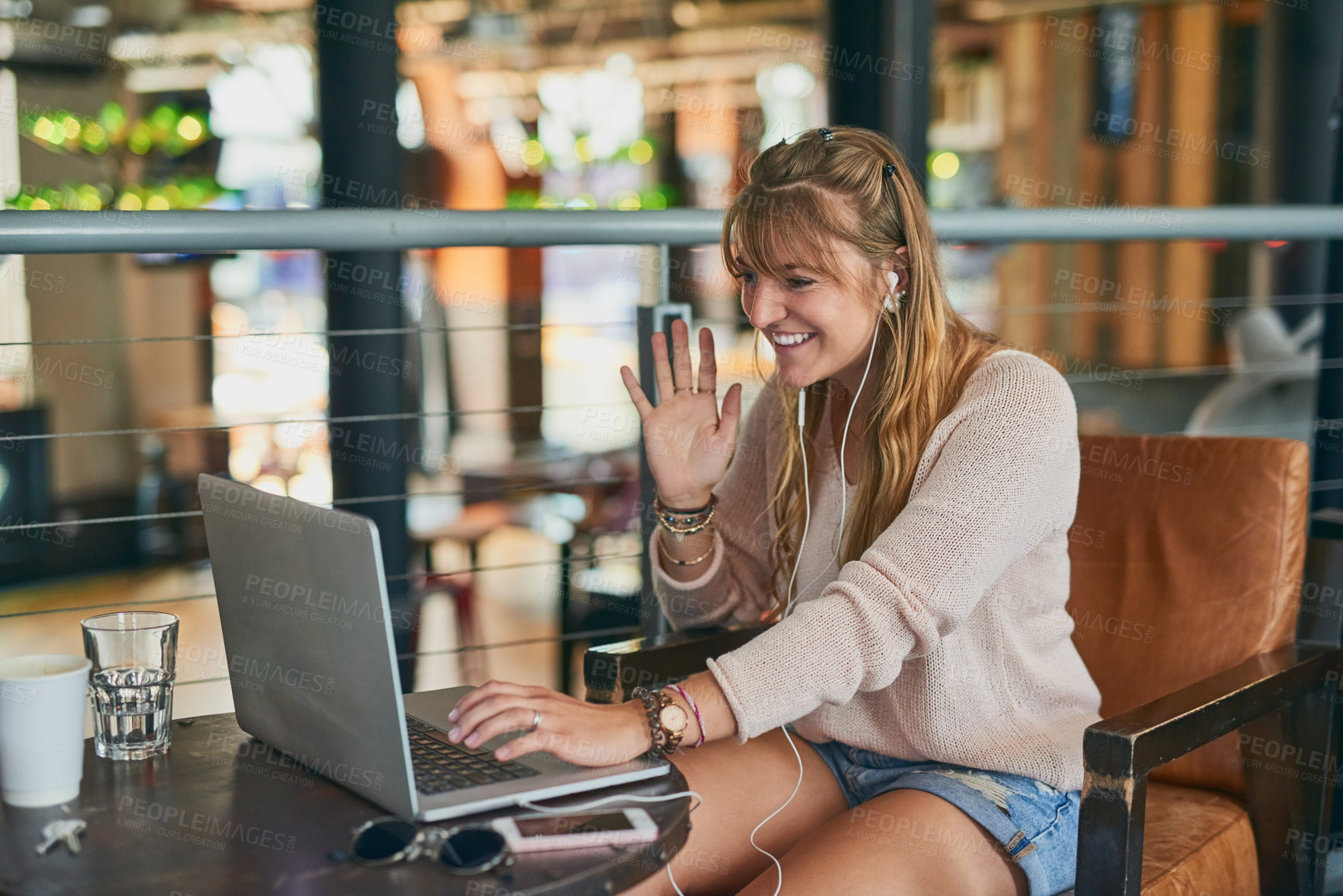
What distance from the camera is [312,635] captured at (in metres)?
1.04

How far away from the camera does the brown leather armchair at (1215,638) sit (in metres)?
1.52

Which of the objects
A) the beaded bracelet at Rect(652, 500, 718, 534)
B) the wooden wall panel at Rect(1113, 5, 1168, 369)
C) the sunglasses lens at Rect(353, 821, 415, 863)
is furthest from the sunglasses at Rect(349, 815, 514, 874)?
the wooden wall panel at Rect(1113, 5, 1168, 369)

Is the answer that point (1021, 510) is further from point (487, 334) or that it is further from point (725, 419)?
point (487, 334)

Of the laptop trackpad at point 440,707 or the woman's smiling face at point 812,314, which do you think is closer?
the laptop trackpad at point 440,707

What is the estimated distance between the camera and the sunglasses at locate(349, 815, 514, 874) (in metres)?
0.93

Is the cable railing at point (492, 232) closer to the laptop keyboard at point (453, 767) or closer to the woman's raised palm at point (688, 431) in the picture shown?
the woman's raised palm at point (688, 431)

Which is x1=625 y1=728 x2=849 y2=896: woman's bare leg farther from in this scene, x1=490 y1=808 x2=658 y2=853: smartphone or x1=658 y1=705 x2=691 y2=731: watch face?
x1=490 y1=808 x2=658 y2=853: smartphone

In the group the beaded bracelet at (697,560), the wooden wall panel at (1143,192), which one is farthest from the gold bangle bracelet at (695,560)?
the wooden wall panel at (1143,192)

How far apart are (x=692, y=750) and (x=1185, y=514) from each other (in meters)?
0.72

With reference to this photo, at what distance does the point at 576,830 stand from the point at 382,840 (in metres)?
0.14

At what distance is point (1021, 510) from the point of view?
4.39 feet

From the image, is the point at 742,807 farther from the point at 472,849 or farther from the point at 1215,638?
the point at 1215,638

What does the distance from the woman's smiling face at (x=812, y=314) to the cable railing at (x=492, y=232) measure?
0.75 ft

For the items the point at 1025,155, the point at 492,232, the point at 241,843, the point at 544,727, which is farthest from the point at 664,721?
the point at 1025,155
